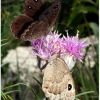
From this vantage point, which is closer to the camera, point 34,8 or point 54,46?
point 54,46

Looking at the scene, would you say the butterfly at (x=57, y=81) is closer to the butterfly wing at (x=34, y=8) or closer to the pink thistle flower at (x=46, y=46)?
the pink thistle flower at (x=46, y=46)

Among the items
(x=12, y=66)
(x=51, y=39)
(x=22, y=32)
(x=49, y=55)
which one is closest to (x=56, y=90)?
(x=49, y=55)

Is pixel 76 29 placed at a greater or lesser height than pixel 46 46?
greater

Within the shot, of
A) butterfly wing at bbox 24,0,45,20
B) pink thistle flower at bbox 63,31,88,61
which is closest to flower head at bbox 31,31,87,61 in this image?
pink thistle flower at bbox 63,31,88,61

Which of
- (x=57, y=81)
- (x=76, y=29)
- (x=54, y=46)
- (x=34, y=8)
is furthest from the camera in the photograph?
(x=76, y=29)

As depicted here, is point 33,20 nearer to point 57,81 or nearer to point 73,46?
point 73,46

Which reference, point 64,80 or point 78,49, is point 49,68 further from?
point 78,49

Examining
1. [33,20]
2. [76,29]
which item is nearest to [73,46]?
[33,20]
